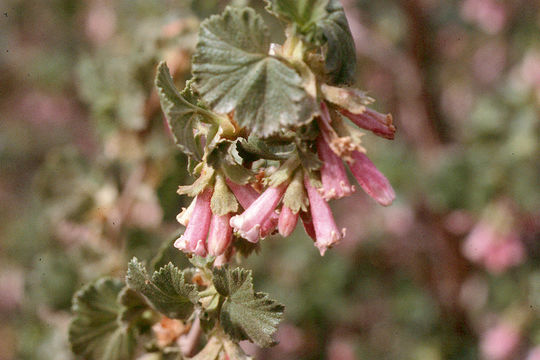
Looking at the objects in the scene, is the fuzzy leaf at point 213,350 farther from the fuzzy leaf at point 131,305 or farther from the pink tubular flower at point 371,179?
the pink tubular flower at point 371,179

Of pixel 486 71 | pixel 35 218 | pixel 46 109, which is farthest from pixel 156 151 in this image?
pixel 46 109

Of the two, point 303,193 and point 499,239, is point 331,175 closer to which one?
point 303,193

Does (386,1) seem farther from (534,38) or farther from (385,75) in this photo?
(534,38)

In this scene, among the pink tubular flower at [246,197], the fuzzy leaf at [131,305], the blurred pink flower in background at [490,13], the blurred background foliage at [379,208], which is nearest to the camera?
the pink tubular flower at [246,197]

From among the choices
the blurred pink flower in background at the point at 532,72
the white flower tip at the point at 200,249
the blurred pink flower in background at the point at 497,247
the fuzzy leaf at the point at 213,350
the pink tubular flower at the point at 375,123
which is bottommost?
the blurred pink flower in background at the point at 497,247

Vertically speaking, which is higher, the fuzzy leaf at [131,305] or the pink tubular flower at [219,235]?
the pink tubular flower at [219,235]

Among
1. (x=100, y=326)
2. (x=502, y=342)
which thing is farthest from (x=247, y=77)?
(x=502, y=342)

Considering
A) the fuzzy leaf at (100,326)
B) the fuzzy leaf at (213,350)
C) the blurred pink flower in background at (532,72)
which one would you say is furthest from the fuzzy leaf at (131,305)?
the blurred pink flower in background at (532,72)

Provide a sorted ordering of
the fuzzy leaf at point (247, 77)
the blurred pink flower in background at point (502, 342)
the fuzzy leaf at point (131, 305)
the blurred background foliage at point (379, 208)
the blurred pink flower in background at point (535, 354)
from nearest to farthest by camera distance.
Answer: the fuzzy leaf at point (247, 77) → the fuzzy leaf at point (131, 305) → the blurred background foliage at point (379, 208) → the blurred pink flower in background at point (535, 354) → the blurred pink flower in background at point (502, 342)
